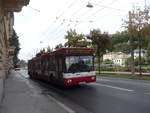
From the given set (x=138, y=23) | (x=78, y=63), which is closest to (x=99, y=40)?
(x=138, y=23)

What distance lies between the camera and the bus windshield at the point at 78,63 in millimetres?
16359

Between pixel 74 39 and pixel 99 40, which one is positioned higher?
pixel 74 39

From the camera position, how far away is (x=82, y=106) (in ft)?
34.9

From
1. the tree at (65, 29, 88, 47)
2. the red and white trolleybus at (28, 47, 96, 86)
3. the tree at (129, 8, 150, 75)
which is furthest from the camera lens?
the tree at (65, 29, 88, 47)

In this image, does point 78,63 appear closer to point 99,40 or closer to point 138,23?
point 138,23

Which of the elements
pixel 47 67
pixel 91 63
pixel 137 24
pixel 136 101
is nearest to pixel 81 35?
pixel 137 24

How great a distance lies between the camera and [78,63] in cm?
1667

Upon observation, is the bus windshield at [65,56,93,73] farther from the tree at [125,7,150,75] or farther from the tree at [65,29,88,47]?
the tree at [65,29,88,47]

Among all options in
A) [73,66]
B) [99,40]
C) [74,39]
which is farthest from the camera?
[74,39]

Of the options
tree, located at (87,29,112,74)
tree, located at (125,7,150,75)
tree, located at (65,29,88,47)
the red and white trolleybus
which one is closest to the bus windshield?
the red and white trolleybus

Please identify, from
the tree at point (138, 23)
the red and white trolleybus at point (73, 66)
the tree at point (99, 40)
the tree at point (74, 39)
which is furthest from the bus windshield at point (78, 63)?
the tree at point (74, 39)

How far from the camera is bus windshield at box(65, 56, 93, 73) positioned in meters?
16.4

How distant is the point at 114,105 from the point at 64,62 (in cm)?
665

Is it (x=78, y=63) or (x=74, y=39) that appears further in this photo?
(x=74, y=39)
